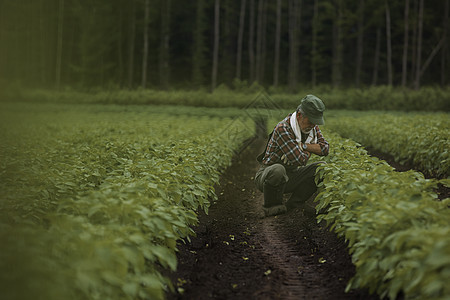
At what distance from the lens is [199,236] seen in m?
5.09

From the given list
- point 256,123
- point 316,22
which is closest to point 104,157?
point 256,123

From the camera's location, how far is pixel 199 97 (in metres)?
28.0

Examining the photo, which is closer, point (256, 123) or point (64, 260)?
point (64, 260)

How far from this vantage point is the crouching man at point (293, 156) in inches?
219

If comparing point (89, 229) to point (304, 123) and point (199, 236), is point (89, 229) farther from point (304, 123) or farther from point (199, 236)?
point (304, 123)

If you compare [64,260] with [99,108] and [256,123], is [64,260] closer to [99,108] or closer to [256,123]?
[256,123]

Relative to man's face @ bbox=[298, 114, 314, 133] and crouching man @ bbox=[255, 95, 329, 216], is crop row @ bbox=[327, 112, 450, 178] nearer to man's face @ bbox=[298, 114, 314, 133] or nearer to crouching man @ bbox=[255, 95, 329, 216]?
crouching man @ bbox=[255, 95, 329, 216]

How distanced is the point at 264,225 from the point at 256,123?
1266cm

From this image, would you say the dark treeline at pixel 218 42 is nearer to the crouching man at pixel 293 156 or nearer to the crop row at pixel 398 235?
the crouching man at pixel 293 156

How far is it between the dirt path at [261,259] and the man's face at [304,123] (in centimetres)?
110

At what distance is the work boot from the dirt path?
10 cm

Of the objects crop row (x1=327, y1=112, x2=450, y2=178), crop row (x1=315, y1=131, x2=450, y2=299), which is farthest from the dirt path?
crop row (x1=327, y1=112, x2=450, y2=178)

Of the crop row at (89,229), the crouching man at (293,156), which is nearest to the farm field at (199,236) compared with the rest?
the crop row at (89,229)

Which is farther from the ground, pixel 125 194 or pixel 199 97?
pixel 199 97
